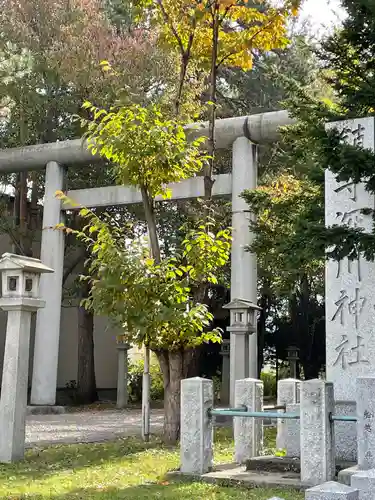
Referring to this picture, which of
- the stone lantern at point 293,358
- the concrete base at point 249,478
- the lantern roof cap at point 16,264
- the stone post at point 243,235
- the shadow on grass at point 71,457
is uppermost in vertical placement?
the stone post at point 243,235

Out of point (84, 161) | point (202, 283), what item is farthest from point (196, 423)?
point (84, 161)

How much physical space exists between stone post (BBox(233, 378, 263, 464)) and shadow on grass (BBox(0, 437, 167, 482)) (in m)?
1.36

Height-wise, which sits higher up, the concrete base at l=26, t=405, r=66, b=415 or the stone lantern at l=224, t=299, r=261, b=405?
the stone lantern at l=224, t=299, r=261, b=405

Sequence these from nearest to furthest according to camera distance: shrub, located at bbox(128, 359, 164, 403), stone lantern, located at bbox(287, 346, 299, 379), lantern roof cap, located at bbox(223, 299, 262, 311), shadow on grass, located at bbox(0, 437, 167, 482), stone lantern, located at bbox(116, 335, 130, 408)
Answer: shadow on grass, located at bbox(0, 437, 167, 482) → lantern roof cap, located at bbox(223, 299, 262, 311) → stone lantern, located at bbox(116, 335, 130, 408) → stone lantern, located at bbox(287, 346, 299, 379) → shrub, located at bbox(128, 359, 164, 403)

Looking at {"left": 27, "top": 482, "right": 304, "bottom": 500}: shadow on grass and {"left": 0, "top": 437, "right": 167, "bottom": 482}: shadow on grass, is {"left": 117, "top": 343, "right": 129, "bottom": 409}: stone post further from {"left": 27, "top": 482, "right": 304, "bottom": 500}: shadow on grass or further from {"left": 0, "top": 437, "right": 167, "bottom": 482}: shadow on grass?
{"left": 27, "top": 482, "right": 304, "bottom": 500}: shadow on grass

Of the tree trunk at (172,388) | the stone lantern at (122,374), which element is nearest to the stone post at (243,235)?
the tree trunk at (172,388)

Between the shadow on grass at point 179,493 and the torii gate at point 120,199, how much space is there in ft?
17.9

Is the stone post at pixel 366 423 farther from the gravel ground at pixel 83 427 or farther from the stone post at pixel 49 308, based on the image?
the stone post at pixel 49 308

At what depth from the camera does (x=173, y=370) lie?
819 centimetres

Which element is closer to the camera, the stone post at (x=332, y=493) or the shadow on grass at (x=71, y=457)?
the stone post at (x=332, y=493)

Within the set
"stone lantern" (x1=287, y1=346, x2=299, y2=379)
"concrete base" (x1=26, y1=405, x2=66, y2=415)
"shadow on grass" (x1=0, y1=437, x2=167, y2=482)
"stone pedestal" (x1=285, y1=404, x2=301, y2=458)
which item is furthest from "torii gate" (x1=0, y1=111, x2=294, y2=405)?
"stone lantern" (x1=287, y1=346, x2=299, y2=379)

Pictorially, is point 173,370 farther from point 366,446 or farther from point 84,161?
point 84,161

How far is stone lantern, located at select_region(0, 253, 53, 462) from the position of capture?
7.33 meters

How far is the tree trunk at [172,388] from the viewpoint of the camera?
322 inches
